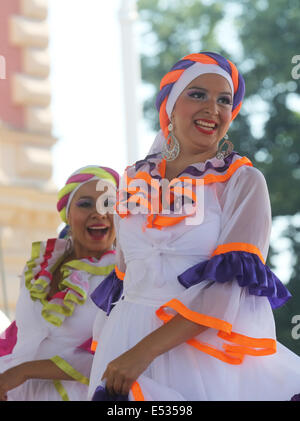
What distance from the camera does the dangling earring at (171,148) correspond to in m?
2.64

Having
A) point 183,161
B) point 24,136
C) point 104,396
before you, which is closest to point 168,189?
point 183,161

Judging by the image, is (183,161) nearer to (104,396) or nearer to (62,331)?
(104,396)

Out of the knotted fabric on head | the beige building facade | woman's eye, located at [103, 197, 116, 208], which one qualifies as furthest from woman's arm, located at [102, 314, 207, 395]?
the beige building facade

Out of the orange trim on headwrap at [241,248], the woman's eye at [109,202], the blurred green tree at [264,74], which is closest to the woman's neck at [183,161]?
the orange trim on headwrap at [241,248]

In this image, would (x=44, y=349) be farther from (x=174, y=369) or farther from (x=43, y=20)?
(x=43, y=20)

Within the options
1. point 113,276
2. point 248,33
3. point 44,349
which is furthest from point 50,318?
point 248,33

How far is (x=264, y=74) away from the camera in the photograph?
477 inches

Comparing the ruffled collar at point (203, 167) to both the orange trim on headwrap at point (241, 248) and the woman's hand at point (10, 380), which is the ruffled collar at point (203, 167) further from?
the woman's hand at point (10, 380)

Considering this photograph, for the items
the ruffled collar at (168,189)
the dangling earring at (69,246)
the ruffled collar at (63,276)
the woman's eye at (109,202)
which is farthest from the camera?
the dangling earring at (69,246)

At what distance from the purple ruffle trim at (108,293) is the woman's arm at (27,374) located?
57cm

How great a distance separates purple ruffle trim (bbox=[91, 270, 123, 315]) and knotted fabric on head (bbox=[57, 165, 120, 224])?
2.58 feet

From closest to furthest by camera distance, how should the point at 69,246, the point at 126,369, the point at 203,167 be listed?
the point at 126,369 < the point at 203,167 < the point at 69,246

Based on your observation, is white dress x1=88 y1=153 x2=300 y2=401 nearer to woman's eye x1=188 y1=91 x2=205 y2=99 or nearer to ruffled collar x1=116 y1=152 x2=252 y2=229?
ruffled collar x1=116 y1=152 x2=252 y2=229

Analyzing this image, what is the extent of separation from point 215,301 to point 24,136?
5.39 metres
